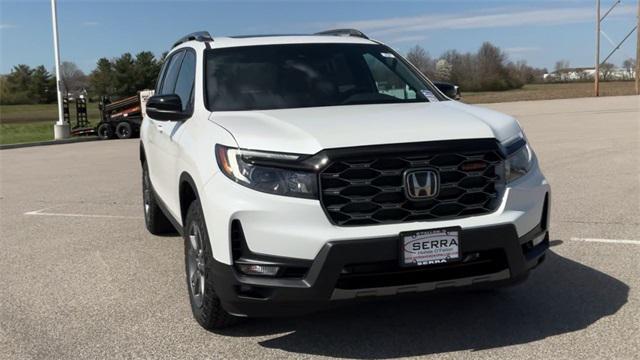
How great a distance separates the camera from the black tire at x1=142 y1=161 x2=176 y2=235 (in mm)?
6805

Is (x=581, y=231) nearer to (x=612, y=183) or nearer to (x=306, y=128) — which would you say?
(x=612, y=183)

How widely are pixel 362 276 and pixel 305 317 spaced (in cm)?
105

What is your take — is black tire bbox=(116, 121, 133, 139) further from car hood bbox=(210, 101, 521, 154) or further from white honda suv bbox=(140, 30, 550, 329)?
white honda suv bbox=(140, 30, 550, 329)

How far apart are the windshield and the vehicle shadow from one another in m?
1.46

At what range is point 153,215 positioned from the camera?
6.88 metres

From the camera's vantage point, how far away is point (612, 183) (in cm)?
925

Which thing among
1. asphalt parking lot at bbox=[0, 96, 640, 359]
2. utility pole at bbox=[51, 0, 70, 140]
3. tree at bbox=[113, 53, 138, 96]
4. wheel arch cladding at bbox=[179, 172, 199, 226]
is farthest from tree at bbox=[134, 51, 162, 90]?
wheel arch cladding at bbox=[179, 172, 199, 226]

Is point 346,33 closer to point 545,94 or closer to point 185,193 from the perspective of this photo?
point 185,193

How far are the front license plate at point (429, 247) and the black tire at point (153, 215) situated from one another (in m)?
3.79

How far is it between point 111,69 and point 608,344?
65990 millimetres

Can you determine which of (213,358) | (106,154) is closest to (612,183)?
(213,358)

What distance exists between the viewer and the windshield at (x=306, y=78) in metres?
4.71

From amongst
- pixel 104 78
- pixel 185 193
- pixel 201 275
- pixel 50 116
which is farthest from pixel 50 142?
pixel 104 78

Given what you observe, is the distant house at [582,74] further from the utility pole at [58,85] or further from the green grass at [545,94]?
the utility pole at [58,85]
